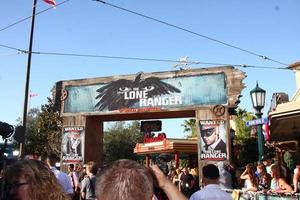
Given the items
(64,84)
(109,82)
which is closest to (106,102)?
(109,82)

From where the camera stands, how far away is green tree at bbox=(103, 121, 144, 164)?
54.8 meters

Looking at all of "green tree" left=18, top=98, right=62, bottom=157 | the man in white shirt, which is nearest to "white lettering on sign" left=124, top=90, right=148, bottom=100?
the man in white shirt

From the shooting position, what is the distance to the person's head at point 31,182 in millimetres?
2039

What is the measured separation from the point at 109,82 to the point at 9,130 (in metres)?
11.1

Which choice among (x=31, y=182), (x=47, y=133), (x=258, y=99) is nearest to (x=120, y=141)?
(x=47, y=133)

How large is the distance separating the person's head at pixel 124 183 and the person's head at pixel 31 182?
413 millimetres

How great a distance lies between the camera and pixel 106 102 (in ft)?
53.9

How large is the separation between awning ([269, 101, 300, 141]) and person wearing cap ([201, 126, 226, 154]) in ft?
6.00

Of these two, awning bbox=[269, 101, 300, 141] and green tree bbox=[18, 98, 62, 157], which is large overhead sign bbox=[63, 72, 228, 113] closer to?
awning bbox=[269, 101, 300, 141]

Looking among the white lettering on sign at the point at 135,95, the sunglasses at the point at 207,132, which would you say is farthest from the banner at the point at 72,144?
the sunglasses at the point at 207,132

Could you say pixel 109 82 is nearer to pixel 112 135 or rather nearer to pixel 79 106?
pixel 79 106

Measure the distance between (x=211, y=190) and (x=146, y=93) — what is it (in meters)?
10.8

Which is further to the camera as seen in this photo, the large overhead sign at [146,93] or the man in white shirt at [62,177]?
the large overhead sign at [146,93]

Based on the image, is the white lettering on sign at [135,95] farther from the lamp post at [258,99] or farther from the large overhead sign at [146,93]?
the lamp post at [258,99]
